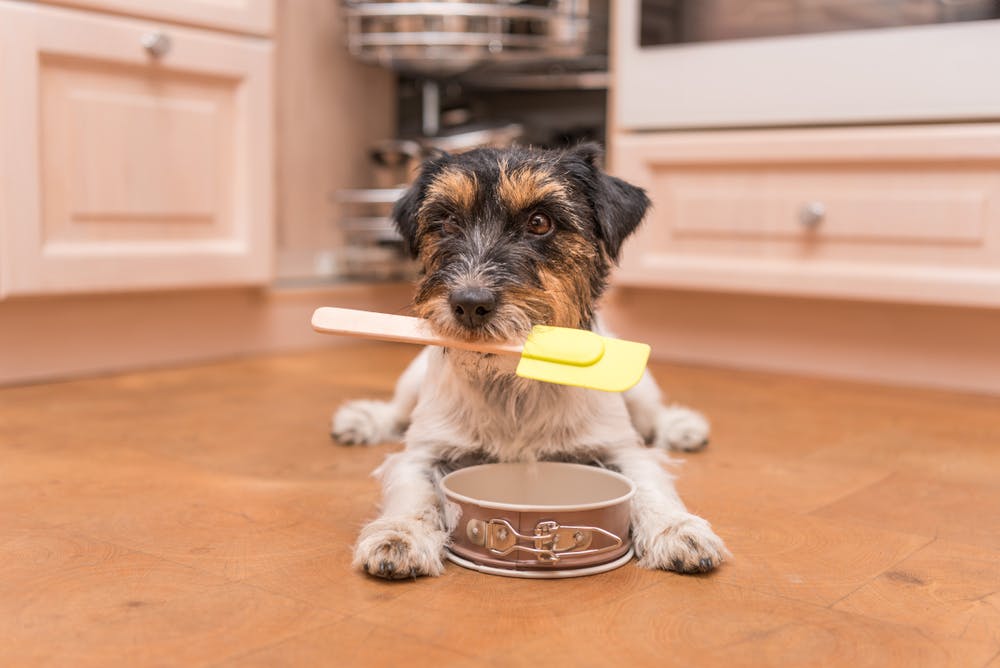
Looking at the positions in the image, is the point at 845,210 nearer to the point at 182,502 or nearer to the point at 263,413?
the point at 263,413

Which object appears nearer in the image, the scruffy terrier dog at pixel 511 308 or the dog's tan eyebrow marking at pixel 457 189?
the scruffy terrier dog at pixel 511 308

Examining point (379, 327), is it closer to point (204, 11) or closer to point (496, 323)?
point (496, 323)

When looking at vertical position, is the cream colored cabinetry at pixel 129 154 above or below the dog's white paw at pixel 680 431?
above

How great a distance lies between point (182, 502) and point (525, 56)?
2308mm

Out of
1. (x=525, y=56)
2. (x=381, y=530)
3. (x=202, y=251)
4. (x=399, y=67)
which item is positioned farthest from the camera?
(x=399, y=67)

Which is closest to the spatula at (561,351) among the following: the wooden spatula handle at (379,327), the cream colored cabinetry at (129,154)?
the wooden spatula handle at (379,327)

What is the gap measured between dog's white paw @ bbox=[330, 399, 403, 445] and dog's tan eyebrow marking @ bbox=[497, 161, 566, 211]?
2.49 feet

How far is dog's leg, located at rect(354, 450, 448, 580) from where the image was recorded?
1.32 m

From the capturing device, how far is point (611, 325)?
3.56 meters

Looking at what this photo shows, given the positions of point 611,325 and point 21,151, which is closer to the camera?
point 21,151

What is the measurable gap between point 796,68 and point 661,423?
1364 millimetres

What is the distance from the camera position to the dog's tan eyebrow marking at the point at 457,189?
164cm

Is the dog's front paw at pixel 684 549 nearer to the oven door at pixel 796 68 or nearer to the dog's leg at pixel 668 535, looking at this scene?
the dog's leg at pixel 668 535

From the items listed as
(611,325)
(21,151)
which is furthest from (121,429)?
(611,325)
